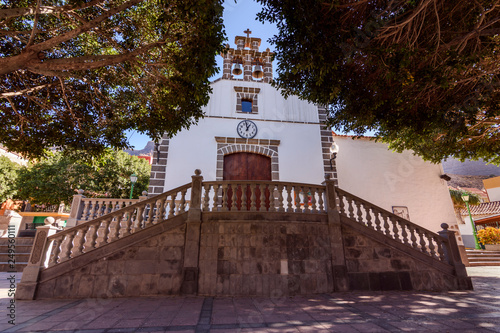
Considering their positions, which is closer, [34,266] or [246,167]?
[34,266]

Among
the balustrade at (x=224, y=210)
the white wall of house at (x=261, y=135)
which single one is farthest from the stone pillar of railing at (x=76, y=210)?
the white wall of house at (x=261, y=135)

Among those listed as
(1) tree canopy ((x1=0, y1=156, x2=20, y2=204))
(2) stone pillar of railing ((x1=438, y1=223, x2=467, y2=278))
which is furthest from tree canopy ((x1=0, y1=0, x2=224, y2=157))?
(1) tree canopy ((x1=0, y1=156, x2=20, y2=204))

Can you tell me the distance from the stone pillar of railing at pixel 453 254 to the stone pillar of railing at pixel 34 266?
32.0ft

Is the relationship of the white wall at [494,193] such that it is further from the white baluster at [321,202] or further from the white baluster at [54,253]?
the white baluster at [54,253]

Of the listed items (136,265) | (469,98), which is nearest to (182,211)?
(136,265)

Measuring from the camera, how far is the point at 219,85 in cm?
1056

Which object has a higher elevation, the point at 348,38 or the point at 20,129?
the point at 348,38

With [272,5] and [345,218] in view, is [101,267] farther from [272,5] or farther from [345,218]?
[272,5]

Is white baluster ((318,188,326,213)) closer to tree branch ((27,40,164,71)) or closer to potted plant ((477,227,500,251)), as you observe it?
tree branch ((27,40,164,71))

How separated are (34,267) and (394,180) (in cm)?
1254

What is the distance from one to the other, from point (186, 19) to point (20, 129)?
4.77 metres

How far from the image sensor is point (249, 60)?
36.4 ft

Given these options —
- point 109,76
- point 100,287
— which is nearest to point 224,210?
point 100,287

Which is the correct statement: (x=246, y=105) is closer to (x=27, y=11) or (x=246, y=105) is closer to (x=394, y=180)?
(x=394, y=180)
